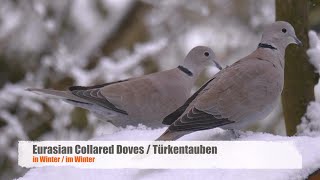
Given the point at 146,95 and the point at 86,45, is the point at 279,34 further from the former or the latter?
the point at 86,45

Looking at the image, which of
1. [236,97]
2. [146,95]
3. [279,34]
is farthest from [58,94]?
[279,34]

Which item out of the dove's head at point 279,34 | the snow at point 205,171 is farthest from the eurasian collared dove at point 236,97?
the snow at point 205,171

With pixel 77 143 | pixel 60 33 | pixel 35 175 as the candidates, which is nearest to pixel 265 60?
pixel 77 143

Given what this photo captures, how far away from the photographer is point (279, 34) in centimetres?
264

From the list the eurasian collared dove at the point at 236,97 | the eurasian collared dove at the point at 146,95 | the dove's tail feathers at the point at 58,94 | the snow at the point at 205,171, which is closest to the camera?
the snow at the point at 205,171

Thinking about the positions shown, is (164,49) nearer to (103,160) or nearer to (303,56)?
(303,56)

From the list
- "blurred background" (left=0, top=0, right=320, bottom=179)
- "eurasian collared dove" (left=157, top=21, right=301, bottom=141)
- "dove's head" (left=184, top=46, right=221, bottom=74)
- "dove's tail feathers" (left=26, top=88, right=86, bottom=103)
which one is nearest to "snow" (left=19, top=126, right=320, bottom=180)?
"eurasian collared dove" (left=157, top=21, right=301, bottom=141)

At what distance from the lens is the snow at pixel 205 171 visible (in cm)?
217

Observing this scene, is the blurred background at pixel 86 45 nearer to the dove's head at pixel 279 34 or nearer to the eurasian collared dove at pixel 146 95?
the eurasian collared dove at pixel 146 95

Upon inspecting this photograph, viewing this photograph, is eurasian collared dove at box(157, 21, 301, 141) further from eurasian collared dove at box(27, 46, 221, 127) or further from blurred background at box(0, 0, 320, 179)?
blurred background at box(0, 0, 320, 179)

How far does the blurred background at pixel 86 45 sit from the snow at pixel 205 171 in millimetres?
2056

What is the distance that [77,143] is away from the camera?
2.62 m

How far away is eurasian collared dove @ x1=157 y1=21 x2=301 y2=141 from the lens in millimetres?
2342

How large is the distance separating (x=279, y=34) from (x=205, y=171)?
27.4 inches
